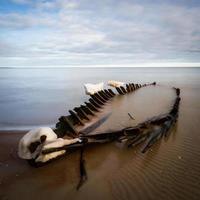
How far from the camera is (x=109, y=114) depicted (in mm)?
7719

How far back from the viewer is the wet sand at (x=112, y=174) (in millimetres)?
3133

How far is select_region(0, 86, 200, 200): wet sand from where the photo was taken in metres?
3.13

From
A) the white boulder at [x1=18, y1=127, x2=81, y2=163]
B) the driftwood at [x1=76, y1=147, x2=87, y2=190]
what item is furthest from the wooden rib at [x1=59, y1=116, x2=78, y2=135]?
the white boulder at [x1=18, y1=127, x2=81, y2=163]

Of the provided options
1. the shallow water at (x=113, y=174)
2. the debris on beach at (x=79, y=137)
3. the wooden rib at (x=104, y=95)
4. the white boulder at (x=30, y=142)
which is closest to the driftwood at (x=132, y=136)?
the debris on beach at (x=79, y=137)

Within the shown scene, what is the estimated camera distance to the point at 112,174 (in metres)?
3.62

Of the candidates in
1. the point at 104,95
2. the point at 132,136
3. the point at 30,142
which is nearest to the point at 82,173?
the point at 30,142

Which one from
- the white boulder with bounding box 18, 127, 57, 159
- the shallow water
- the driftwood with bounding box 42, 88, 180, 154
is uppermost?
the white boulder with bounding box 18, 127, 57, 159

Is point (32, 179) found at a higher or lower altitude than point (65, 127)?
lower

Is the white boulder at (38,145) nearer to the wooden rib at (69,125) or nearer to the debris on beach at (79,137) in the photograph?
the debris on beach at (79,137)

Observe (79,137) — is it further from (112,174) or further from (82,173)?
(112,174)

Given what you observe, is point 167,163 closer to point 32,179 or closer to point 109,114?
point 32,179

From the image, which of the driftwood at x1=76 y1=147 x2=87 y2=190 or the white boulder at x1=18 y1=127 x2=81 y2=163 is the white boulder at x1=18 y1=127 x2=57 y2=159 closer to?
the white boulder at x1=18 y1=127 x2=81 y2=163

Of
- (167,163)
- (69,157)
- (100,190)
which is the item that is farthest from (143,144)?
(100,190)

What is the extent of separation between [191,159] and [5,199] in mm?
3052
